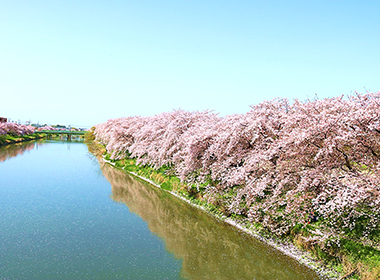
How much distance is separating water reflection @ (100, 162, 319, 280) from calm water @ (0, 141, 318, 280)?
34 mm

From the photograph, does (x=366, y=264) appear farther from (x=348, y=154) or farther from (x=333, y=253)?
(x=348, y=154)

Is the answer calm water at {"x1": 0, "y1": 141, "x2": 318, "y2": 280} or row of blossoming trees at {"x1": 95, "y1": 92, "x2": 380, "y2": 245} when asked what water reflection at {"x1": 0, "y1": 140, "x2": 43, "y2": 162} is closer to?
calm water at {"x1": 0, "y1": 141, "x2": 318, "y2": 280}

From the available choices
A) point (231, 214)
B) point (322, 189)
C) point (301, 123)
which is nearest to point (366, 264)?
point (322, 189)

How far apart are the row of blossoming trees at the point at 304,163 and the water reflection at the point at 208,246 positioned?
1303 millimetres

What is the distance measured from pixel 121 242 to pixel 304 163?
8455 mm

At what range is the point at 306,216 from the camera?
41.5 feet

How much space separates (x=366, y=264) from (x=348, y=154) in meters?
4.01

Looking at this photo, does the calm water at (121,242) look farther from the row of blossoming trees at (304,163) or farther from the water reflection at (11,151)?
the water reflection at (11,151)

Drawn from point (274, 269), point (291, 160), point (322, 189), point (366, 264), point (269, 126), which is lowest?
point (274, 269)

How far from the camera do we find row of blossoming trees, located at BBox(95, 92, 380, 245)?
34.7ft

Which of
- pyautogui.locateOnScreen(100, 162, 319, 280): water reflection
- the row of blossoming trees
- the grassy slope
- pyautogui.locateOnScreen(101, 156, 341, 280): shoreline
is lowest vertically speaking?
pyautogui.locateOnScreen(100, 162, 319, 280): water reflection

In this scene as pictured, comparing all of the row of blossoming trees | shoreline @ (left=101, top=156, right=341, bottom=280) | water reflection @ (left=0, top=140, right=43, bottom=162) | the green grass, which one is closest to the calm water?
shoreline @ (left=101, top=156, right=341, bottom=280)

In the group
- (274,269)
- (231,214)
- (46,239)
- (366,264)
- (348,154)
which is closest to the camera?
(366,264)

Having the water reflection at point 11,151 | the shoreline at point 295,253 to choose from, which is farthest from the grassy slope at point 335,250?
the water reflection at point 11,151
